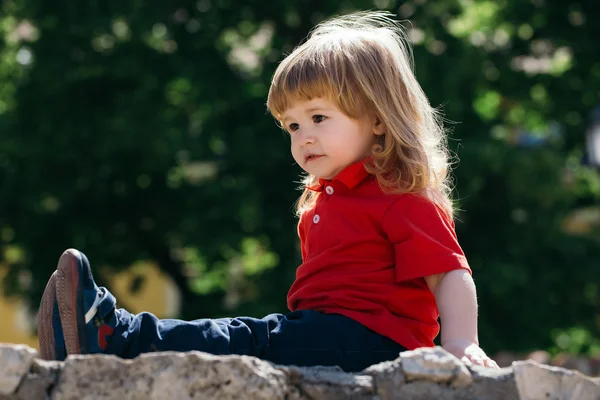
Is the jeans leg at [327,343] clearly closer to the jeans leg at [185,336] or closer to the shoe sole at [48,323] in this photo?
the jeans leg at [185,336]

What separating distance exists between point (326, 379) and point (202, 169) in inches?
335

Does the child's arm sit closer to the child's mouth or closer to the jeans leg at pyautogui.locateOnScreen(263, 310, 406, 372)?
the jeans leg at pyautogui.locateOnScreen(263, 310, 406, 372)

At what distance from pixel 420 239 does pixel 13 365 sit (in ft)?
3.84

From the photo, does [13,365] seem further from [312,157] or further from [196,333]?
[312,157]

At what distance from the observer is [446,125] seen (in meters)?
8.95

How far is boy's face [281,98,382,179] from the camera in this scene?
2.96 m

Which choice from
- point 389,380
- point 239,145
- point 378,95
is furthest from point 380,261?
point 239,145

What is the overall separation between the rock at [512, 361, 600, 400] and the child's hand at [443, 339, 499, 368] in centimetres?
43

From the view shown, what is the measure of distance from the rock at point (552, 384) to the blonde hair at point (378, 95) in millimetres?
854

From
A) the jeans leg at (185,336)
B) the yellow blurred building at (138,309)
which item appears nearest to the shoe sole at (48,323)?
the jeans leg at (185,336)

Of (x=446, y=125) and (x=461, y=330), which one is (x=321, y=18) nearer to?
(x=446, y=125)

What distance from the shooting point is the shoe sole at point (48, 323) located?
241 cm

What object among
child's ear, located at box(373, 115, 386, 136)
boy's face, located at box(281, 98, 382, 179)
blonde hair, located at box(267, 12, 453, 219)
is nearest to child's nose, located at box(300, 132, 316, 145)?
boy's face, located at box(281, 98, 382, 179)

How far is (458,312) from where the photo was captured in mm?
2684
